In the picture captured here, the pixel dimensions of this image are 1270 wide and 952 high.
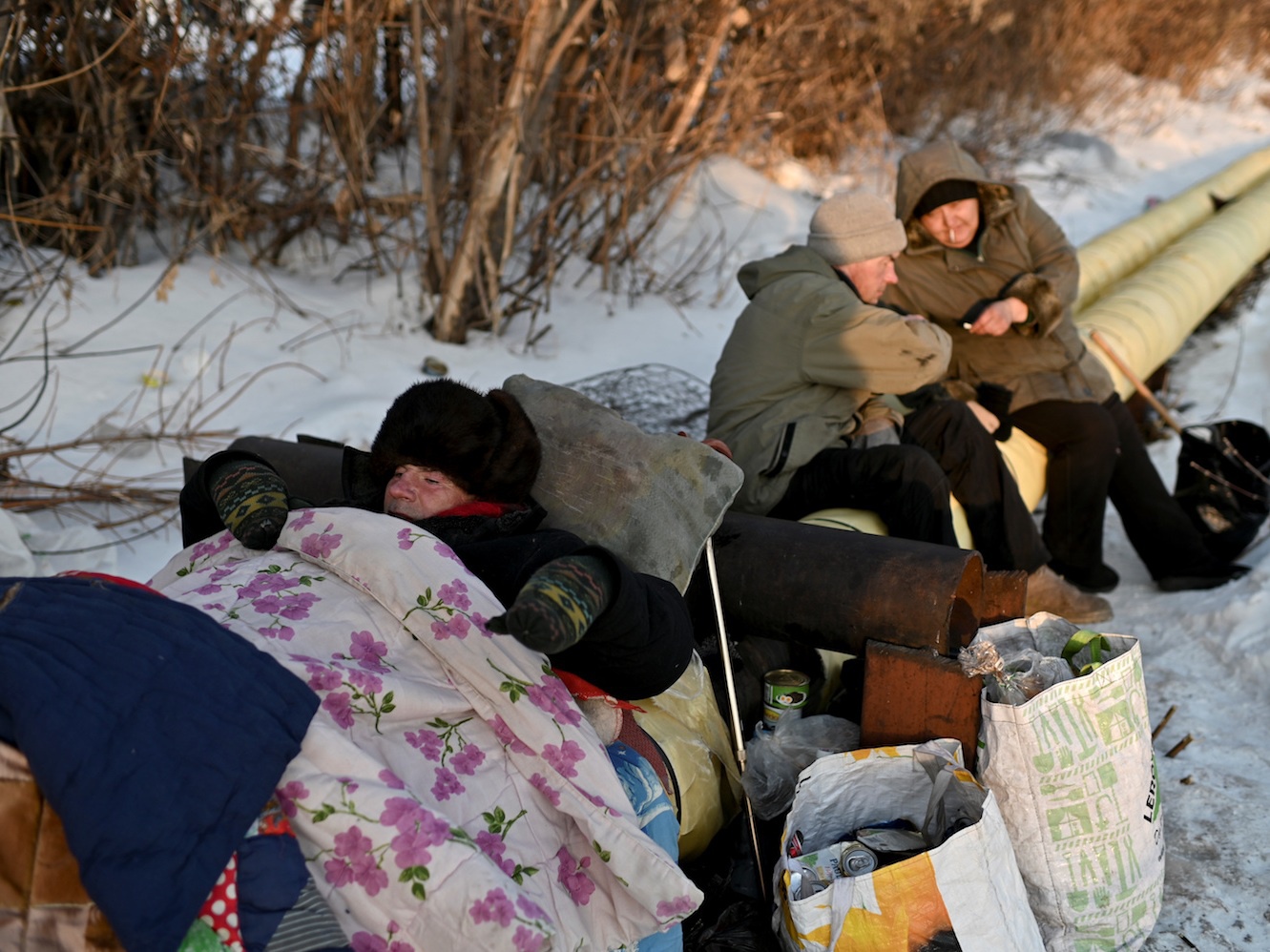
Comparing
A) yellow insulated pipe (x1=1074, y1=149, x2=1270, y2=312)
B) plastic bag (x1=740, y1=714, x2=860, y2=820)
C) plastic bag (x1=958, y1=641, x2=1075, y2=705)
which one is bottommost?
plastic bag (x1=740, y1=714, x2=860, y2=820)

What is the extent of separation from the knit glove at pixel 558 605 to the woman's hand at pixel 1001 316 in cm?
286

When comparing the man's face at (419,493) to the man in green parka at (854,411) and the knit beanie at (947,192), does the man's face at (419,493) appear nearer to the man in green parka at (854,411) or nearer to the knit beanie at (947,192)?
the man in green parka at (854,411)

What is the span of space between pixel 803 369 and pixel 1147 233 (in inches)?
195

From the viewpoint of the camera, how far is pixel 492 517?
230cm

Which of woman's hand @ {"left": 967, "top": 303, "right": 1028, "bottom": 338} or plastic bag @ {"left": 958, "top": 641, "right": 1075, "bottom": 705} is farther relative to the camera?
woman's hand @ {"left": 967, "top": 303, "right": 1028, "bottom": 338}

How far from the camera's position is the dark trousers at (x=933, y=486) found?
10.7ft

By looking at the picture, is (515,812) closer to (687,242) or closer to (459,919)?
(459,919)

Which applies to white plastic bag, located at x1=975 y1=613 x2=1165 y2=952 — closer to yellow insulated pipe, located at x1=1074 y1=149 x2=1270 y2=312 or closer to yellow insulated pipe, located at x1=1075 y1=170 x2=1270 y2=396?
yellow insulated pipe, located at x1=1075 y1=170 x2=1270 y2=396

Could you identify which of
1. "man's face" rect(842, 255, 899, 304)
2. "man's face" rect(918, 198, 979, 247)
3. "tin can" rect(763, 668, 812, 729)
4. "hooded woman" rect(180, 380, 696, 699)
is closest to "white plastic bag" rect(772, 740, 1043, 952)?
"tin can" rect(763, 668, 812, 729)

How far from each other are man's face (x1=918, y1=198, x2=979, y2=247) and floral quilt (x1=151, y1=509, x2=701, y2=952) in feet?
10.2

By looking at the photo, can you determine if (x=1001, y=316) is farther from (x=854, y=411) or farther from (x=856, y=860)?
(x=856, y=860)

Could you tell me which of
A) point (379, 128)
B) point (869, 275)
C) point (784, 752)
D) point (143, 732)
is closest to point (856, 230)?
point (869, 275)

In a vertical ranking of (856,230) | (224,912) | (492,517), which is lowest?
(224,912)

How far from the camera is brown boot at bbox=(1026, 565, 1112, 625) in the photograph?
12.4ft
